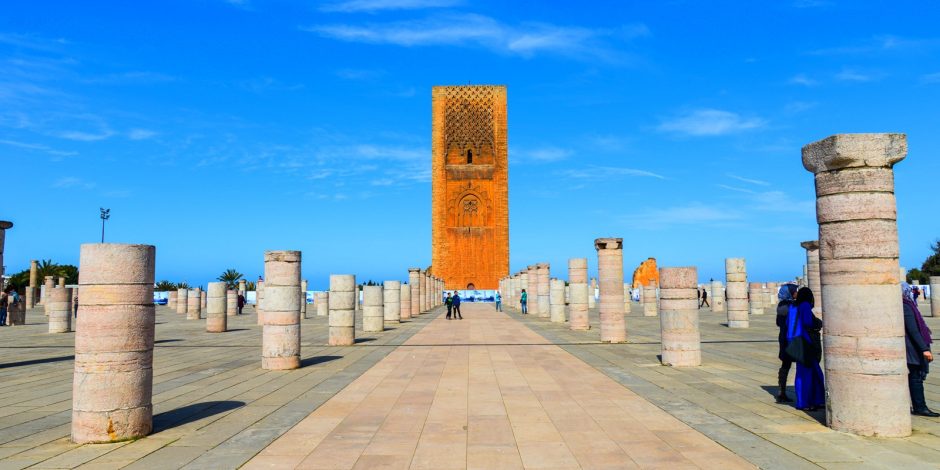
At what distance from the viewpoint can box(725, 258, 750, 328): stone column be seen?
19.5 metres

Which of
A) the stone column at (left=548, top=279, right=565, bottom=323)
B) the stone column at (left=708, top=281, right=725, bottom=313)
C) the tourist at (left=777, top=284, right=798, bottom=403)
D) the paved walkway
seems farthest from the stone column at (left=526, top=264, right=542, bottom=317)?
the tourist at (left=777, top=284, right=798, bottom=403)

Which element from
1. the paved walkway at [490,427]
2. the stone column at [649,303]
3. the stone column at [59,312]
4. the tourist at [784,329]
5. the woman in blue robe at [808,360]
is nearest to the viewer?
the paved walkway at [490,427]

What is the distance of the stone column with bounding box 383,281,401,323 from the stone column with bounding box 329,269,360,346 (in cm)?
937

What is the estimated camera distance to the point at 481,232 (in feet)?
193

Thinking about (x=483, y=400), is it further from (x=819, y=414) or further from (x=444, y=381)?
(x=819, y=414)

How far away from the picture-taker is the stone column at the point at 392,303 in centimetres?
2450

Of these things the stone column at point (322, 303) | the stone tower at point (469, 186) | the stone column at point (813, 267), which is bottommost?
the stone column at point (322, 303)

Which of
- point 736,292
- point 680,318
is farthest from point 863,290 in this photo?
point 736,292

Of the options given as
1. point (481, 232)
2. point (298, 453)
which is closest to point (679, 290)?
point (298, 453)

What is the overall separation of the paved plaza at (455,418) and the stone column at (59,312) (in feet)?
27.1

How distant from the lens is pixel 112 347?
18.8ft

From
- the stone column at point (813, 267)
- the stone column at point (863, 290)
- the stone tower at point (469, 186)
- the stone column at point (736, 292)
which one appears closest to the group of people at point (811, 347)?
the stone column at point (863, 290)

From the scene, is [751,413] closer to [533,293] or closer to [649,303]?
[649,303]

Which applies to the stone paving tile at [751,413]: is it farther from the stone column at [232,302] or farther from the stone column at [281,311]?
the stone column at [232,302]
